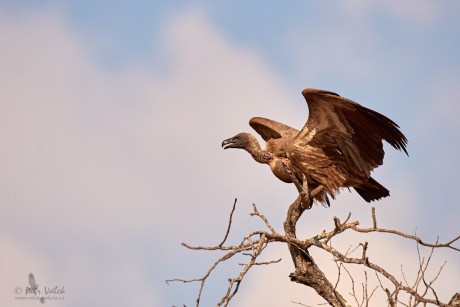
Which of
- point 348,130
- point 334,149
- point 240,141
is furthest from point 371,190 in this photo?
point 240,141

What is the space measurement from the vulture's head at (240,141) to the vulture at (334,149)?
1.18 feet

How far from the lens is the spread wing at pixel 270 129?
965 centimetres

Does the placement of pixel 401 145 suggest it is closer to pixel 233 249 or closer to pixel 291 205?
pixel 291 205

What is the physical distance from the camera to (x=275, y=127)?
9.88m

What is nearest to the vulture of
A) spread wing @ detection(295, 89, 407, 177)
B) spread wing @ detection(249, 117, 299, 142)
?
spread wing @ detection(295, 89, 407, 177)

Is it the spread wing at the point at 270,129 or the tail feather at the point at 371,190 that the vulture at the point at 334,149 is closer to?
A: the tail feather at the point at 371,190

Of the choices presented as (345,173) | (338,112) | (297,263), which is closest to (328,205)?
(345,173)

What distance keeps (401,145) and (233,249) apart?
2904 millimetres

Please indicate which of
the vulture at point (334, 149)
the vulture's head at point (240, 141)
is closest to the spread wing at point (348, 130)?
the vulture at point (334, 149)

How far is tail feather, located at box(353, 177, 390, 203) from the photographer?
28.5 feet

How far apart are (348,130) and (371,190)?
827 mm

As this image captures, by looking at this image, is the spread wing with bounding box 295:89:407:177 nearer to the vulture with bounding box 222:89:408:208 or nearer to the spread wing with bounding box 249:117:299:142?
the vulture with bounding box 222:89:408:208

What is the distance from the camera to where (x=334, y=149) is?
867 centimetres

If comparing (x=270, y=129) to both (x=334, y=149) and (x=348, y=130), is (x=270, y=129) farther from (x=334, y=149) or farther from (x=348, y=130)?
(x=348, y=130)
